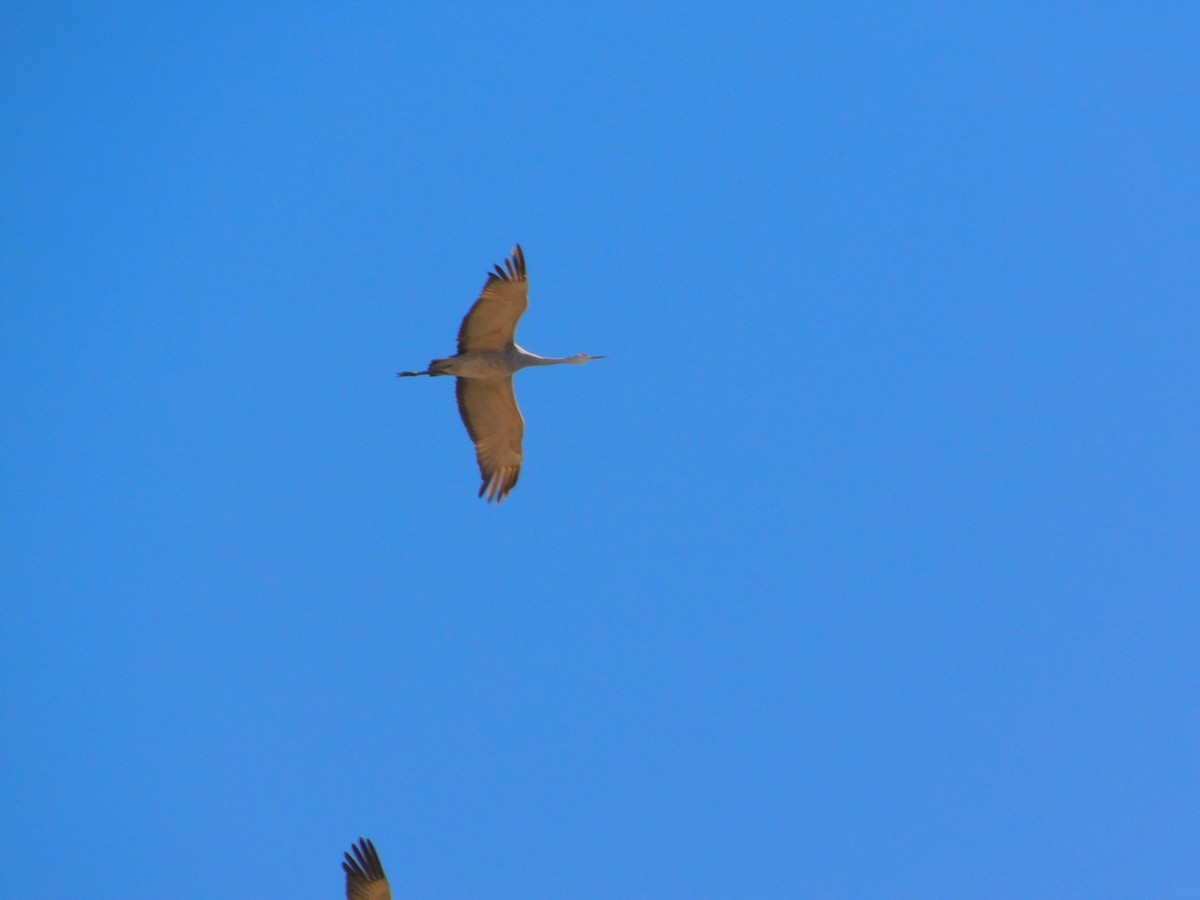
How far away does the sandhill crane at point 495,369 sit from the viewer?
2012cm

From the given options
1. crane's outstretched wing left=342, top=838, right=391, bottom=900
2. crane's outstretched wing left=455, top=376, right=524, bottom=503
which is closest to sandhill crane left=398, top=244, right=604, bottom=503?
crane's outstretched wing left=455, top=376, right=524, bottom=503

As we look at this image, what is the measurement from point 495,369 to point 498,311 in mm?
1262

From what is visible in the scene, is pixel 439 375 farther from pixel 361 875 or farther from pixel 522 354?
pixel 361 875

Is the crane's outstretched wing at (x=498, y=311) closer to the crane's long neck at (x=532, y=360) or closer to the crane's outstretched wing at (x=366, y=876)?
the crane's long neck at (x=532, y=360)

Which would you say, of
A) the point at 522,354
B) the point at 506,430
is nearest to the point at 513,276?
the point at 522,354

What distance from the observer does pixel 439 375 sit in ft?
69.9

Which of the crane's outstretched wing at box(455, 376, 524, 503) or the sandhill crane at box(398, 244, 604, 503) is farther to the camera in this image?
the crane's outstretched wing at box(455, 376, 524, 503)

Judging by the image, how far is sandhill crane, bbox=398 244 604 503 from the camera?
20125mm

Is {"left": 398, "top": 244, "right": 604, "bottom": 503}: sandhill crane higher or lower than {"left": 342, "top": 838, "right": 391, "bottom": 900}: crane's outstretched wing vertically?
higher

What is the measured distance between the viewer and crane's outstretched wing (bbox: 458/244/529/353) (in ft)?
65.2

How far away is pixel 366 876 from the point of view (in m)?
17.7

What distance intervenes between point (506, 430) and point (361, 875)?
845 cm

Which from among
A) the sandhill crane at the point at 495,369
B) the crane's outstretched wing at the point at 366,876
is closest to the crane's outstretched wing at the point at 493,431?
the sandhill crane at the point at 495,369

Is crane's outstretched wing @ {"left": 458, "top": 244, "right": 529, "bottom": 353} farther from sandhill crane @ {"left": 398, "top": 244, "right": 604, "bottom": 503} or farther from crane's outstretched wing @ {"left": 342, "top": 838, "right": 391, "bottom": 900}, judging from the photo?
crane's outstretched wing @ {"left": 342, "top": 838, "right": 391, "bottom": 900}
